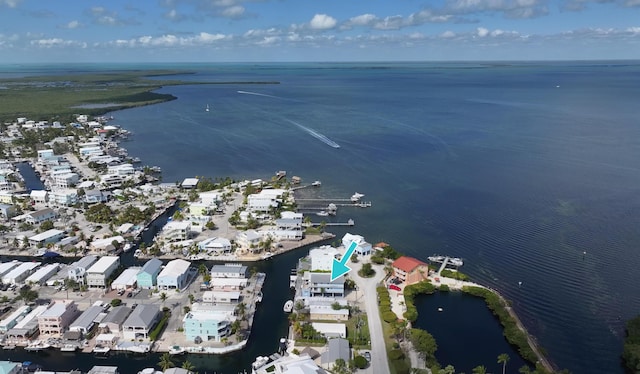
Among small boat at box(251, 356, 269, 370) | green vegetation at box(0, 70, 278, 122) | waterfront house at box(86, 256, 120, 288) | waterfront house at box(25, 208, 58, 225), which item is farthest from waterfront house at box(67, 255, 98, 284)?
green vegetation at box(0, 70, 278, 122)

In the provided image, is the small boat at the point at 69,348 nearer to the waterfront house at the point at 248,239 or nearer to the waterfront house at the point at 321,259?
the waterfront house at the point at 248,239

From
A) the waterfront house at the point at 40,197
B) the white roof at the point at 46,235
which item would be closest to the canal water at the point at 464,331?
the white roof at the point at 46,235

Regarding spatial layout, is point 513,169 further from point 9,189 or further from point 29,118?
point 29,118

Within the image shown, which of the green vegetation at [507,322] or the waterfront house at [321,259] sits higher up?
the waterfront house at [321,259]

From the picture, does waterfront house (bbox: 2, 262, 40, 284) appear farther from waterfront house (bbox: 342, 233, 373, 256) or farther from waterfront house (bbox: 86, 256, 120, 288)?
waterfront house (bbox: 342, 233, 373, 256)

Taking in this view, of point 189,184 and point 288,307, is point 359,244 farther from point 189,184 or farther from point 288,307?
point 189,184

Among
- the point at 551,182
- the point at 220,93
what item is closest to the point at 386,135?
the point at 551,182
